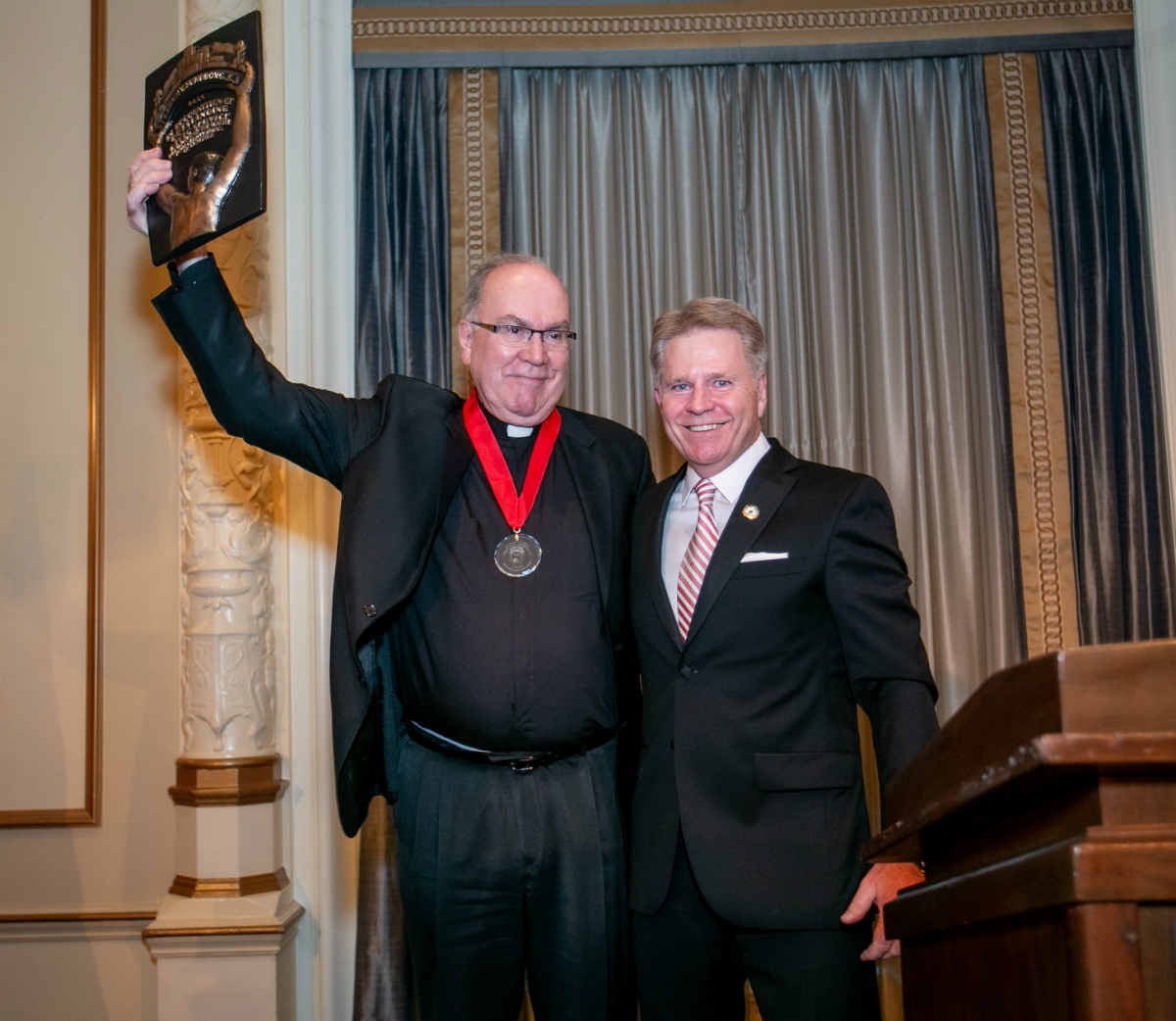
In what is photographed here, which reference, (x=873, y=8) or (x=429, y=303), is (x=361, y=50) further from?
(x=873, y=8)

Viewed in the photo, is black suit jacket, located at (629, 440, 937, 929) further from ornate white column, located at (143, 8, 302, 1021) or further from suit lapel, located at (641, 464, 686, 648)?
ornate white column, located at (143, 8, 302, 1021)

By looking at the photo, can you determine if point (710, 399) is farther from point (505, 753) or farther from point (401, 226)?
point (401, 226)

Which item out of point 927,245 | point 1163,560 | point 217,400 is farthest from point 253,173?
point 1163,560

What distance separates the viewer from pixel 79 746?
11.0 feet

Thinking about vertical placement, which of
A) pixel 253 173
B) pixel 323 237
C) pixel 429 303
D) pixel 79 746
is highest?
pixel 323 237

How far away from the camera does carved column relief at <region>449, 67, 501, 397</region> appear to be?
11.9ft

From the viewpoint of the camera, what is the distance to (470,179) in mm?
3645

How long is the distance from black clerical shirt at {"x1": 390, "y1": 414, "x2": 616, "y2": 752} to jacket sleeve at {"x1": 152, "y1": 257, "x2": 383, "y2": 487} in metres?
0.31

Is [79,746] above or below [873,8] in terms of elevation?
below

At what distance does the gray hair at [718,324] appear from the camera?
2.20 m

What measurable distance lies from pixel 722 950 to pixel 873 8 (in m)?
3.21

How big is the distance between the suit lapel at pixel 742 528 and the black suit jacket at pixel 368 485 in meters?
0.37

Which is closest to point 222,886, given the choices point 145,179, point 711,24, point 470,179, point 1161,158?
point 145,179

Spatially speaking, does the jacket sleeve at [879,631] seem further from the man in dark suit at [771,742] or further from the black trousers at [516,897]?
the black trousers at [516,897]
